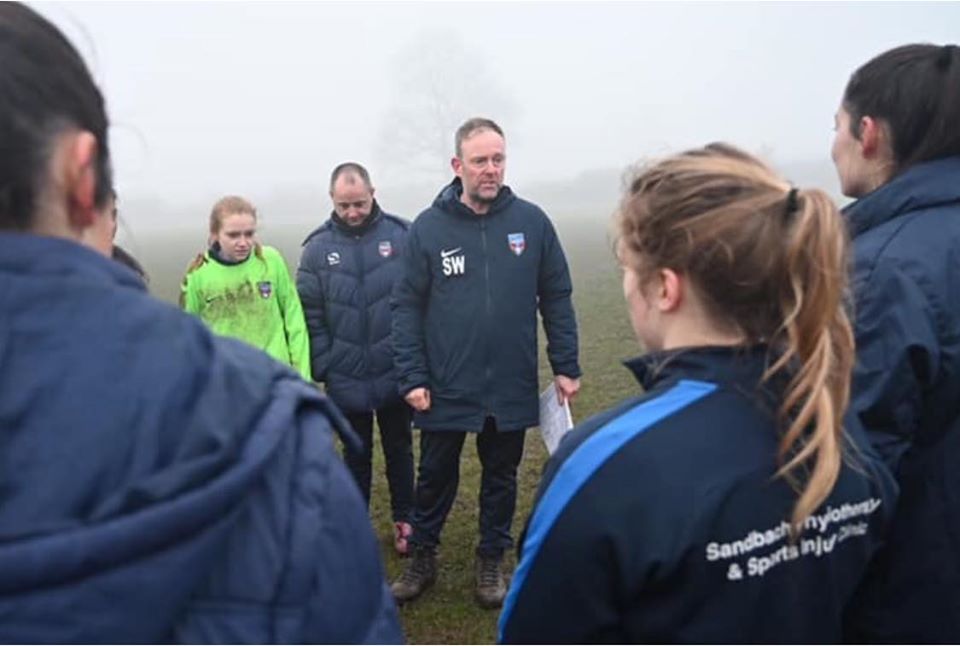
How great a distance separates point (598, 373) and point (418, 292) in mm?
6093

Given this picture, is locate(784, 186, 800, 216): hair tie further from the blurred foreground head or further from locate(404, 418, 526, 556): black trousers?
locate(404, 418, 526, 556): black trousers

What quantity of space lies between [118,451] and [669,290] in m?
1.08

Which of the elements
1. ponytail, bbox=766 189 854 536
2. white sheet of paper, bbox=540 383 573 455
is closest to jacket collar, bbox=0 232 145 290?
ponytail, bbox=766 189 854 536

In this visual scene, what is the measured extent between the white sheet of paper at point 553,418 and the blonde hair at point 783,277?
2189 millimetres

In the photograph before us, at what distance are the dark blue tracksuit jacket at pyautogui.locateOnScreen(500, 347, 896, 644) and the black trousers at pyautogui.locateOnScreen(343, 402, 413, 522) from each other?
11.1 feet

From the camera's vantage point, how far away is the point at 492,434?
178 inches

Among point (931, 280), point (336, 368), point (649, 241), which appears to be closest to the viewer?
point (649, 241)

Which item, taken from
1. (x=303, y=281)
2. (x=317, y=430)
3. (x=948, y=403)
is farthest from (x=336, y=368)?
(x=317, y=430)

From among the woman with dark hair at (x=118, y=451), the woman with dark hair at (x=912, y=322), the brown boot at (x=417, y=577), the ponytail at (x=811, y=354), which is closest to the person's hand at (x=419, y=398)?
the brown boot at (x=417, y=577)

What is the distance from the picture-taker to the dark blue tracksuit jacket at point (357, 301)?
4859mm

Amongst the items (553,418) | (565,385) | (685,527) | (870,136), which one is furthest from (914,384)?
(565,385)

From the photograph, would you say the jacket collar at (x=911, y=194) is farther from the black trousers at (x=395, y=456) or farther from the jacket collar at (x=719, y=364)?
the black trousers at (x=395, y=456)

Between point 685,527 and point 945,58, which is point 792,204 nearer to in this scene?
point 685,527

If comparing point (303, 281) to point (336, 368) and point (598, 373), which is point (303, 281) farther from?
point (598, 373)
